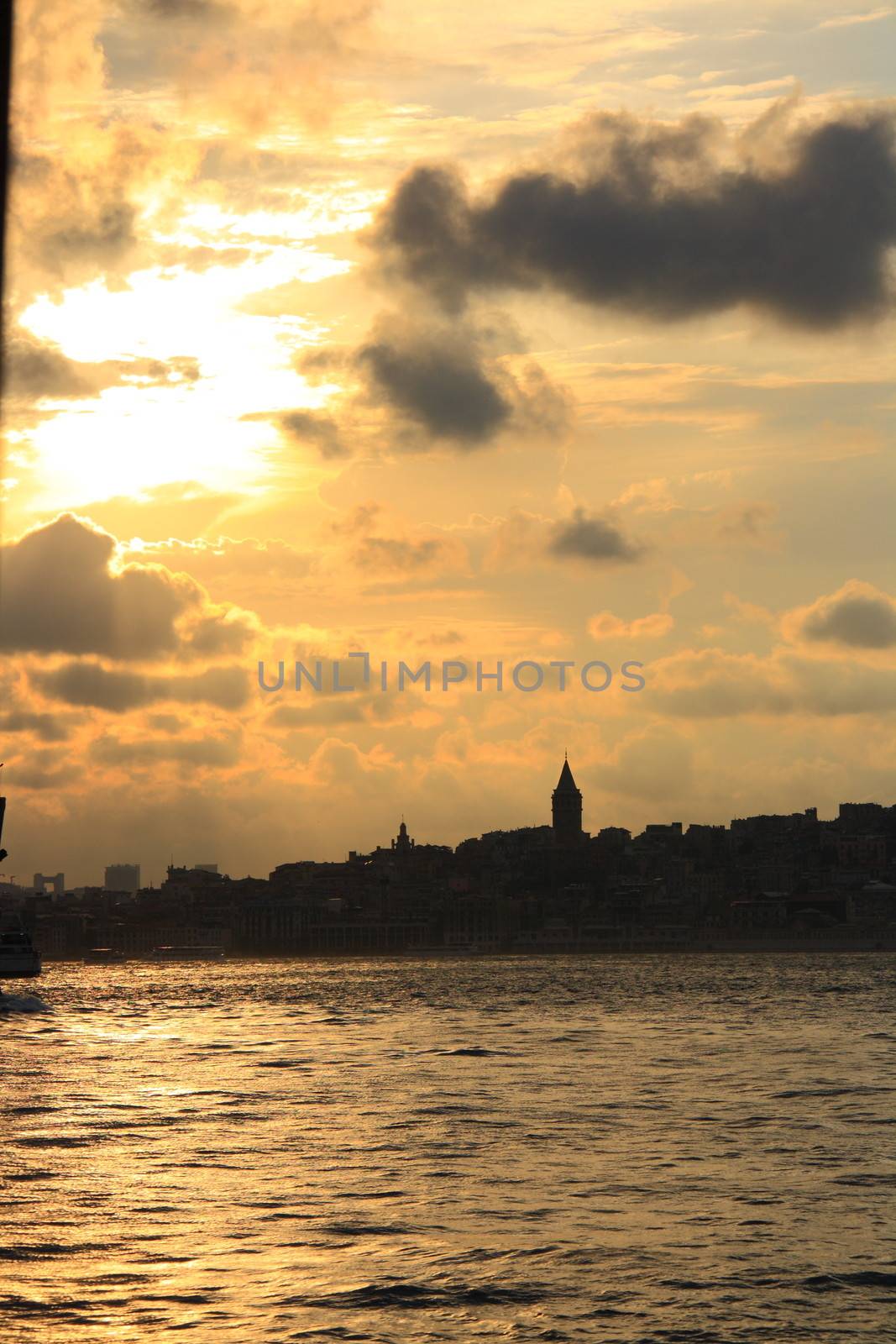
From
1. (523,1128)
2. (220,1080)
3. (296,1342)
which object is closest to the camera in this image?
(296,1342)

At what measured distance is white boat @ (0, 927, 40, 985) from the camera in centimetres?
11606

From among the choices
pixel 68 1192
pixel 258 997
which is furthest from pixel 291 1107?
pixel 258 997

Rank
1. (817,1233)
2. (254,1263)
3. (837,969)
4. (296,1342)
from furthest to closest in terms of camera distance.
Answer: (837,969) → (817,1233) → (254,1263) → (296,1342)

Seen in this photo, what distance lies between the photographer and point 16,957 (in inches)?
4594

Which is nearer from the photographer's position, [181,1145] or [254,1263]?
[254,1263]

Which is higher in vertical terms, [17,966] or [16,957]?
[16,957]

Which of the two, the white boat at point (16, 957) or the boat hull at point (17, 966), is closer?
the boat hull at point (17, 966)

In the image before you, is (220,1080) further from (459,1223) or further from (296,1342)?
(296,1342)

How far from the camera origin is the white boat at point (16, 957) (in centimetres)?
11606

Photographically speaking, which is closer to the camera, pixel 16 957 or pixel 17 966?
pixel 17 966

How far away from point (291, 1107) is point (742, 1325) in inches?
989

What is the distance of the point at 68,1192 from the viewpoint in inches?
1062

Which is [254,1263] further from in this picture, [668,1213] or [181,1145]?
[181,1145]

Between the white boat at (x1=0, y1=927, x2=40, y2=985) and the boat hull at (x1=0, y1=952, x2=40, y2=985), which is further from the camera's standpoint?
the white boat at (x1=0, y1=927, x2=40, y2=985)
